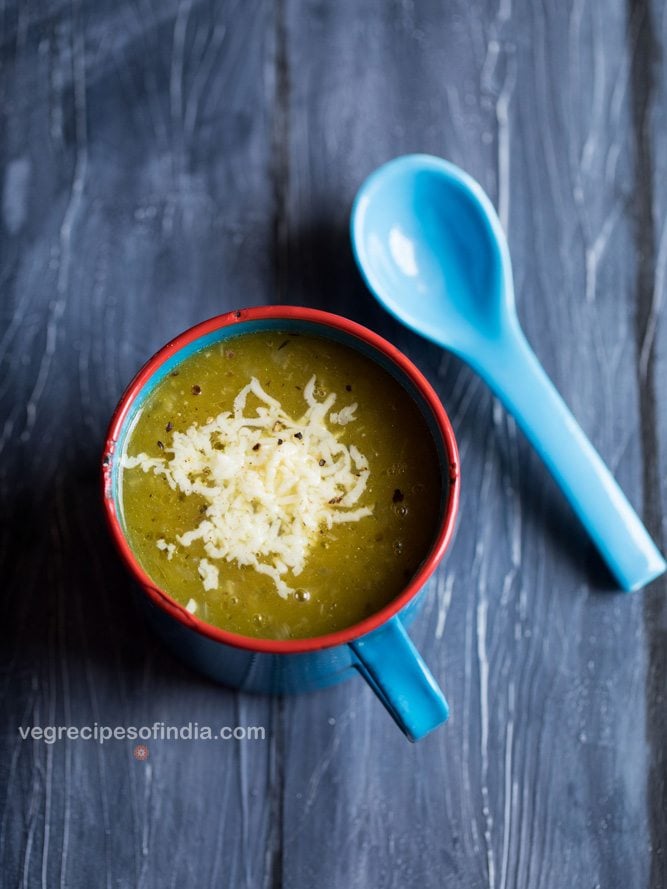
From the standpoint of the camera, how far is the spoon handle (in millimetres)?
1274

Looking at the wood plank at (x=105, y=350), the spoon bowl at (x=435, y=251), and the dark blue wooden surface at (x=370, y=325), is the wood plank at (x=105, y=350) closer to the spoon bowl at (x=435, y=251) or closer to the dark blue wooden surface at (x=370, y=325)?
the dark blue wooden surface at (x=370, y=325)

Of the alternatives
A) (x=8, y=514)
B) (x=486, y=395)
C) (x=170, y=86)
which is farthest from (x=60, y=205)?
(x=486, y=395)

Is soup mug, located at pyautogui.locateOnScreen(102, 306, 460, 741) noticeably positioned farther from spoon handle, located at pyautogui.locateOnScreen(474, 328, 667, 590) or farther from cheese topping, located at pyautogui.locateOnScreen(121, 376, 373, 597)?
spoon handle, located at pyautogui.locateOnScreen(474, 328, 667, 590)

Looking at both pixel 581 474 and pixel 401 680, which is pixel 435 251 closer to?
pixel 581 474

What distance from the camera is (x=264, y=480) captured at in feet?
3.58

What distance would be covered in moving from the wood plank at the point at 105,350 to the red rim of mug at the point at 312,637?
0.80 ft

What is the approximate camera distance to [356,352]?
1.15m

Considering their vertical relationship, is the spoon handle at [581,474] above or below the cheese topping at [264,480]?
below

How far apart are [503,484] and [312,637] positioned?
0.40 m

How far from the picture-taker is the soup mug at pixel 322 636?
1008 millimetres

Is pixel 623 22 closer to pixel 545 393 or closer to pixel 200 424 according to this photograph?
pixel 545 393

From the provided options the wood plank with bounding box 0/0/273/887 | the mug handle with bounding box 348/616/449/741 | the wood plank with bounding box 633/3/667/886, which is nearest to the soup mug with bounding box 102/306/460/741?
the mug handle with bounding box 348/616/449/741

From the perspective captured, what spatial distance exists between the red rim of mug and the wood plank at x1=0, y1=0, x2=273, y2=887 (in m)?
0.24

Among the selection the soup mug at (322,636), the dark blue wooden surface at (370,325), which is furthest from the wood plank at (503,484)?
the soup mug at (322,636)
